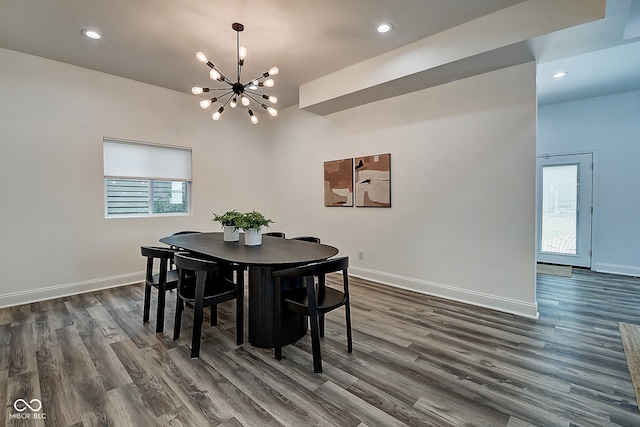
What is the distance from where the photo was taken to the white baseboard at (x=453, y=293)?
3133mm

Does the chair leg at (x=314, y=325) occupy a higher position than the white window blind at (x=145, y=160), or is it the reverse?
the white window blind at (x=145, y=160)

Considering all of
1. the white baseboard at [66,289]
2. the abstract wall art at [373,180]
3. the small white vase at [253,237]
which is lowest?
the white baseboard at [66,289]

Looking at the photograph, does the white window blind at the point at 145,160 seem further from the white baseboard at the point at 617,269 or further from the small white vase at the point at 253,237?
the white baseboard at the point at 617,269

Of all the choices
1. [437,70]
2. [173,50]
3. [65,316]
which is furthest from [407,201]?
[65,316]

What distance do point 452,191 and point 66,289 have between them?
5.06m

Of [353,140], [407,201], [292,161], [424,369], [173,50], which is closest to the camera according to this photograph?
[424,369]

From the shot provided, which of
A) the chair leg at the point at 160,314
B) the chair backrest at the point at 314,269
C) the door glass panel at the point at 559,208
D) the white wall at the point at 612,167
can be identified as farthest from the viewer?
the door glass panel at the point at 559,208

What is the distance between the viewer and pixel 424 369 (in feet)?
7.09

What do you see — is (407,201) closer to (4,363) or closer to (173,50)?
(173,50)

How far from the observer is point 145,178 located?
4473 mm

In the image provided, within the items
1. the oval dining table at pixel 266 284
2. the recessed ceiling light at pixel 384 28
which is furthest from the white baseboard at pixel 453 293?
the recessed ceiling light at pixel 384 28

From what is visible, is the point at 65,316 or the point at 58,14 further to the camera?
the point at 65,316

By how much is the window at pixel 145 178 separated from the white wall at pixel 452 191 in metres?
2.40

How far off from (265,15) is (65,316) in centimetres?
368
